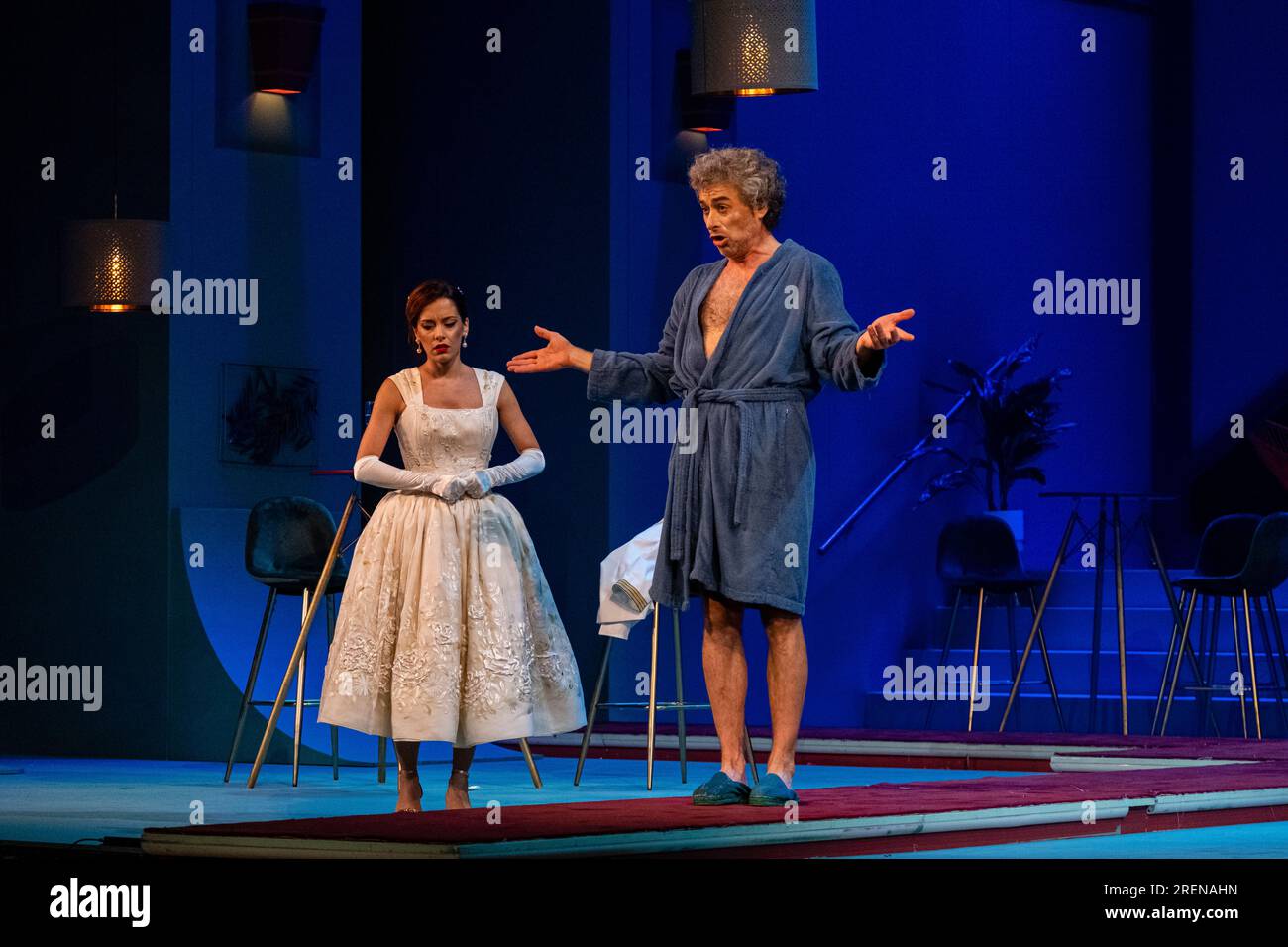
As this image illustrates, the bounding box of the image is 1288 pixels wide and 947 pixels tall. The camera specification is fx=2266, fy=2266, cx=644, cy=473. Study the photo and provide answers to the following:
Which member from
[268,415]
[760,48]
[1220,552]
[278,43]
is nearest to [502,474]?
[760,48]

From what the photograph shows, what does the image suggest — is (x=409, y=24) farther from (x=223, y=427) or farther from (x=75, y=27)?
(x=223, y=427)

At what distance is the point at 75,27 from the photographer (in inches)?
374

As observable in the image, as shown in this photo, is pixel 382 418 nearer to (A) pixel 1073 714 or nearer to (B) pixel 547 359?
(B) pixel 547 359

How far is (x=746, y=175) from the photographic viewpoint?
5082 mm

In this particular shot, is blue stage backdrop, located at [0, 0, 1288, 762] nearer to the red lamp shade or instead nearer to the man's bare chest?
the red lamp shade

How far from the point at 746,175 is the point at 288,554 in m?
3.26

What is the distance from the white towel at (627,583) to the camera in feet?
24.4

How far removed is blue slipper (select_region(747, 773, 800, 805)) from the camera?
486 cm

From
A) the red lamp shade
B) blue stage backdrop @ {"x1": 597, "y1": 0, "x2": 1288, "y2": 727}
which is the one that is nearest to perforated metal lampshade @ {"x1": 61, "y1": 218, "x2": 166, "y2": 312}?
the red lamp shade

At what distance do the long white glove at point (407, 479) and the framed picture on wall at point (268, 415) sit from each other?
3420 millimetres

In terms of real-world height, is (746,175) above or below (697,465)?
above

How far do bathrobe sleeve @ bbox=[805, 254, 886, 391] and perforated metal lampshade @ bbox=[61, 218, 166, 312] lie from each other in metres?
4.24

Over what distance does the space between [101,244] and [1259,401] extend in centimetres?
684
